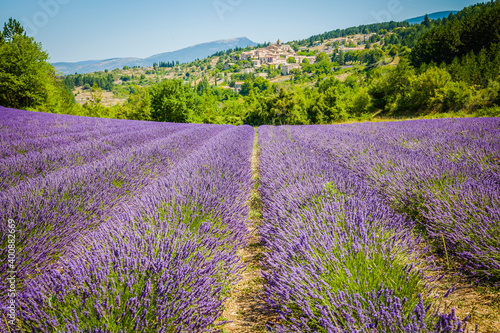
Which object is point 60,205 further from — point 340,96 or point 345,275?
point 340,96

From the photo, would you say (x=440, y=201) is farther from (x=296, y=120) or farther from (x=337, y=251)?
(x=296, y=120)

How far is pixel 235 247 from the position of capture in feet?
5.84

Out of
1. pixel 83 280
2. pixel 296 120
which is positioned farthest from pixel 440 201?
pixel 296 120

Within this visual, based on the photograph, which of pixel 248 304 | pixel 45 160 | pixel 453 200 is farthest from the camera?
pixel 45 160

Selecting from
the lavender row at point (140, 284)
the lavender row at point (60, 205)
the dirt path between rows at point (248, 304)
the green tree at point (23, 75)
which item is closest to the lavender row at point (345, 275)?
the dirt path between rows at point (248, 304)

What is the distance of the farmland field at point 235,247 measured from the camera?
3.17 ft

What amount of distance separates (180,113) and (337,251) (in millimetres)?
25763

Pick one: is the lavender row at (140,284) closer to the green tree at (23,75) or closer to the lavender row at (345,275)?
the lavender row at (345,275)

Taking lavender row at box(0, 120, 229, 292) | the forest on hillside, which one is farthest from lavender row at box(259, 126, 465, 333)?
the forest on hillside

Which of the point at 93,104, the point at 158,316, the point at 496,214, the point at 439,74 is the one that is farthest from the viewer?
the point at 93,104

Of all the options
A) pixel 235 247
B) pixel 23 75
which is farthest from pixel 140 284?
pixel 23 75

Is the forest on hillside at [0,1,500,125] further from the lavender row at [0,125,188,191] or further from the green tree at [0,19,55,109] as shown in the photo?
the lavender row at [0,125,188,191]

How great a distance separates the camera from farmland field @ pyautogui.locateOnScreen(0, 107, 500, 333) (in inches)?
38.0

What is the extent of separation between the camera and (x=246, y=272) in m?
1.88
